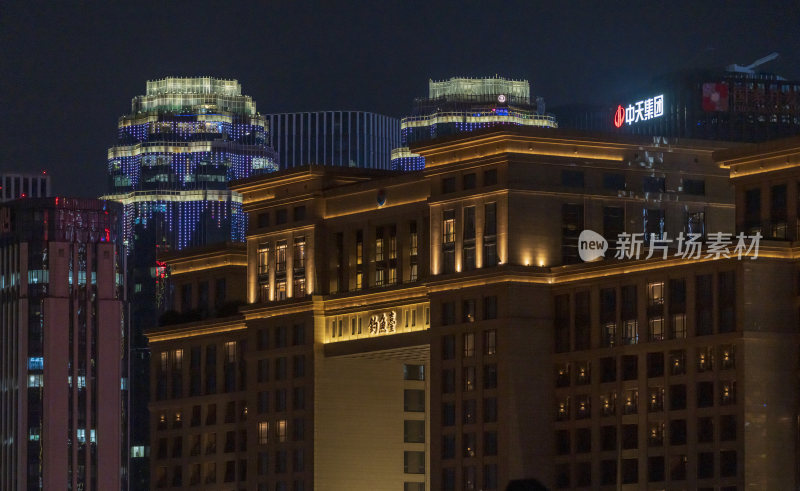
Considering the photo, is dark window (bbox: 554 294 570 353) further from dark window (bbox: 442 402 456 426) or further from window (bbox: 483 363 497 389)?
dark window (bbox: 442 402 456 426)

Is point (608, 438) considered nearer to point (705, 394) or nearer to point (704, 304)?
point (705, 394)

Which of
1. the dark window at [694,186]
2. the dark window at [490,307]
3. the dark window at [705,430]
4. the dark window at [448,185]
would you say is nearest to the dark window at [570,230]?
the dark window at [490,307]

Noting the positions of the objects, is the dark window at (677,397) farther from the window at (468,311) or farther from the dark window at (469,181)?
the dark window at (469,181)

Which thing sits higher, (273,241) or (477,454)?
(273,241)

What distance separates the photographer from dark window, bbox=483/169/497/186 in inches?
5748

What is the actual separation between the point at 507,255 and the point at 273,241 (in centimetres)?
3099

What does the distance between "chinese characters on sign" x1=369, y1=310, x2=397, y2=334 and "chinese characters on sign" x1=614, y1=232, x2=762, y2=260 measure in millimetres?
21712

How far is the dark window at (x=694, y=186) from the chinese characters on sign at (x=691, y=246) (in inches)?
201

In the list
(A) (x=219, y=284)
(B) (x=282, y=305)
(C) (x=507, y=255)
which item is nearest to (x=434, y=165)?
(C) (x=507, y=255)

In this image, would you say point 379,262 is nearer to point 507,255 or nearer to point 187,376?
point 507,255

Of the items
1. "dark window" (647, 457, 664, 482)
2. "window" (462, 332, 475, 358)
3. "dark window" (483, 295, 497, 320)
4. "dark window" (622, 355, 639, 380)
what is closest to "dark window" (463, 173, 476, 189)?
"dark window" (483, 295, 497, 320)

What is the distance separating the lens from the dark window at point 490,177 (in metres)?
146

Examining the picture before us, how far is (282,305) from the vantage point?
16688cm

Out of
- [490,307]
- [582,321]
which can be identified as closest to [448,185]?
[490,307]
